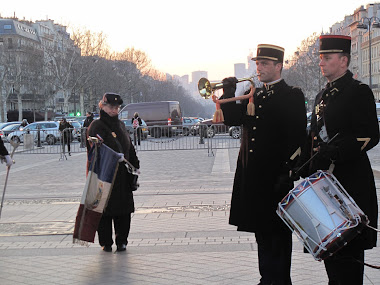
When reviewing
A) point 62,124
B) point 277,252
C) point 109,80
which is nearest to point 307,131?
point 277,252

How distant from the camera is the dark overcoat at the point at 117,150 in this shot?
7.06m

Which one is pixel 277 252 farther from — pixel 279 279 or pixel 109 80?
pixel 109 80

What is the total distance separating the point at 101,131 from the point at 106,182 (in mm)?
607

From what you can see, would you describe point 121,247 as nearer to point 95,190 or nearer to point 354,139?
point 95,190

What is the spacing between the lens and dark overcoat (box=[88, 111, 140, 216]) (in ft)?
23.2

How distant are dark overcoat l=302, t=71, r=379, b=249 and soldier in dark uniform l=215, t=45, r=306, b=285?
1.37 ft

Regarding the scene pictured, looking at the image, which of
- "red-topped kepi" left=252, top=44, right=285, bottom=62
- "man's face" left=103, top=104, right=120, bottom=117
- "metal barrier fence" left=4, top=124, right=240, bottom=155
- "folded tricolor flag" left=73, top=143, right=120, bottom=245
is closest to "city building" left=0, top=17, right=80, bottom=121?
"metal barrier fence" left=4, top=124, right=240, bottom=155

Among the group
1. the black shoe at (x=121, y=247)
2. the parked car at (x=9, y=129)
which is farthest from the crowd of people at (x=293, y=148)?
the parked car at (x=9, y=129)

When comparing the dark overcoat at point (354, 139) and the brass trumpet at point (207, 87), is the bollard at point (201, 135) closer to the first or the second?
the brass trumpet at point (207, 87)

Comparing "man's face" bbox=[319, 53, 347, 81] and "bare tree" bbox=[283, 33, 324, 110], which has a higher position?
"bare tree" bbox=[283, 33, 324, 110]

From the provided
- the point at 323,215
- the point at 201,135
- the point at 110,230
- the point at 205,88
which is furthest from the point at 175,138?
the point at 323,215

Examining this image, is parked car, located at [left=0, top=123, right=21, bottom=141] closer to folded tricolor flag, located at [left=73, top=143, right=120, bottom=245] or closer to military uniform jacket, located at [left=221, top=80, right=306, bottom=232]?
folded tricolor flag, located at [left=73, top=143, right=120, bottom=245]

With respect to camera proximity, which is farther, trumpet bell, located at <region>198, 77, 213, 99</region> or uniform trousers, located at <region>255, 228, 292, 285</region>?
uniform trousers, located at <region>255, 228, 292, 285</region>

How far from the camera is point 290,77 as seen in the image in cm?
10088
